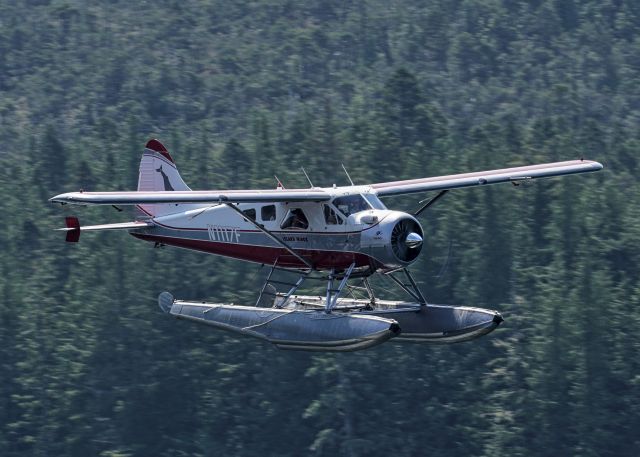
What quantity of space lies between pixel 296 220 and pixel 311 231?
376 millimetres

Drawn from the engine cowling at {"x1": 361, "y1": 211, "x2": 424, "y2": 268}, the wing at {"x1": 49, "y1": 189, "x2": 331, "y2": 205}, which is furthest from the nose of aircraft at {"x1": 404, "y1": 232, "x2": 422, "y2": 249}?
the wing at {"x1": 49, "y1": 189, "x2": 331, "y2": 205}

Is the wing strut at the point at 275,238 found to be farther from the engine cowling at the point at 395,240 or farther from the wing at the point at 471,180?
the wing at the point at 471,180

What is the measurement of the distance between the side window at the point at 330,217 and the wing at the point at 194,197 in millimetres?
251

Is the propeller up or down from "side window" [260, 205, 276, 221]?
down

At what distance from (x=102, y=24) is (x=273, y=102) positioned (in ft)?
109

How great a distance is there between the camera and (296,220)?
26344mm

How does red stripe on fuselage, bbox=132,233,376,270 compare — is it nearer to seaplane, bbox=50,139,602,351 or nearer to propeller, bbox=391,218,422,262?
seaplane, bbox=50,139,602,351

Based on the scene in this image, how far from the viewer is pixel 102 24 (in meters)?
148

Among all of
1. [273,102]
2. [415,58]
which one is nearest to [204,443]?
[273,102]

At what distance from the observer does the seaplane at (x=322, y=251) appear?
2488 cm

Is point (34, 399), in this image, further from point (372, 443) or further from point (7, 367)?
point (372, 443)

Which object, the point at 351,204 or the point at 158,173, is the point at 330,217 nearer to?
the point at 351,204

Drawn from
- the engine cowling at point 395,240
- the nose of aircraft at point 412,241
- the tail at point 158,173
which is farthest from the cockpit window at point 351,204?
the tail at point 158,173

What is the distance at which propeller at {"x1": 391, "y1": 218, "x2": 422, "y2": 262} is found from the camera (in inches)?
977
